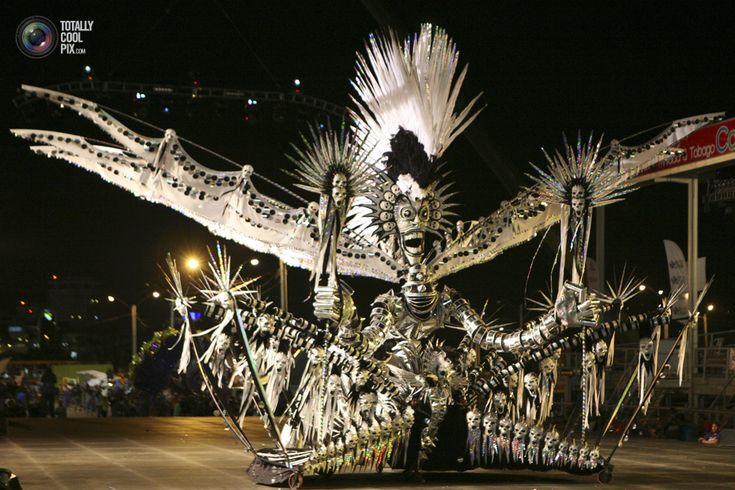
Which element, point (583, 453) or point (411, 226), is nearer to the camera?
point (583, 453)

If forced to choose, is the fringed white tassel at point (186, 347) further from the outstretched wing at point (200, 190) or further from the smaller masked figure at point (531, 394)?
the smaller masked figure at point (531, 394)

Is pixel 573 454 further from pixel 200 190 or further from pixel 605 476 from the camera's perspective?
pixel 200 190

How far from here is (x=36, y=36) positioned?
22000mm

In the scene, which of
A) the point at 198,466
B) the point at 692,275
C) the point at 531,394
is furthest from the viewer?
the point at 692,275

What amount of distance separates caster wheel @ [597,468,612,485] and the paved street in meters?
0.11

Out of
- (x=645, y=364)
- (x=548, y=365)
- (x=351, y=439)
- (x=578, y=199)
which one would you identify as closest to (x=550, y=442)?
(x=548, y=365)

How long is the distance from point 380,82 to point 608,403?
13305 millimetres

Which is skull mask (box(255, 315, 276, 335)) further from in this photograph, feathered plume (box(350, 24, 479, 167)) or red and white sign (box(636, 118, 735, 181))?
red and white sign (box(636, 118, 735, 181))

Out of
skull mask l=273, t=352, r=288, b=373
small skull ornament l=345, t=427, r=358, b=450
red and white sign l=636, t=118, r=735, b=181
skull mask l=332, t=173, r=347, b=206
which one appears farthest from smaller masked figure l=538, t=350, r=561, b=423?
red and white sign l=636, t=118, r=735, b=181

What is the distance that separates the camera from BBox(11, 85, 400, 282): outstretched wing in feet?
35.7

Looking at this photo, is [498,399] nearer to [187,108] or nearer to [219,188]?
[219,188]

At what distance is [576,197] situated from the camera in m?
10.1

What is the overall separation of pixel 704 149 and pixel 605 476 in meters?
11.5

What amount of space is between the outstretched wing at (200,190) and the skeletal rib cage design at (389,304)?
2cm
